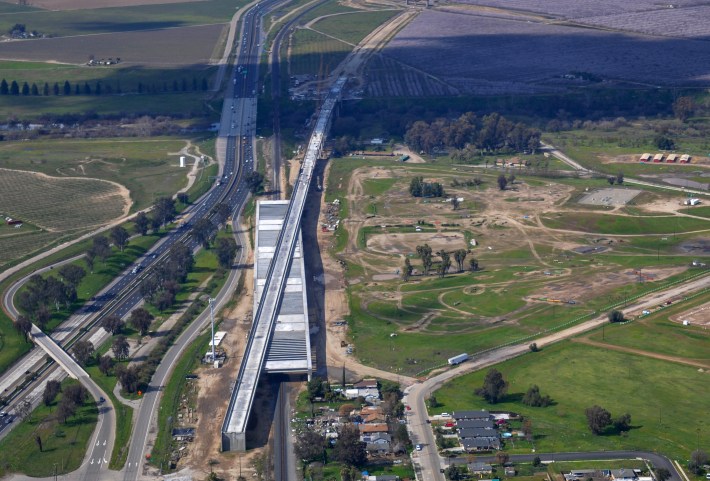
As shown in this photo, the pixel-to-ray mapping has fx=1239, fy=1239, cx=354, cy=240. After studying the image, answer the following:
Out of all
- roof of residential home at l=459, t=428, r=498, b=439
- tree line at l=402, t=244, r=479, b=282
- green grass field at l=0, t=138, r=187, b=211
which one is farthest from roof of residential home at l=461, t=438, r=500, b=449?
green grass field at l=0, t=138, r=187, b=211

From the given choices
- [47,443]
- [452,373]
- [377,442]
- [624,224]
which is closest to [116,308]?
[47,443]

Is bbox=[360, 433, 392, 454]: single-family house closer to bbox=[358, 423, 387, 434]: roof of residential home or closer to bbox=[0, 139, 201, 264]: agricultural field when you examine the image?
bbox=[358, 423, 387, 434]: roof of residential home

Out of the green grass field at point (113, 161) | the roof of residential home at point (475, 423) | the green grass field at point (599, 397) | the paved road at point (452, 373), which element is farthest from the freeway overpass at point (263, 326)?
the green grass field at point (113, 161)

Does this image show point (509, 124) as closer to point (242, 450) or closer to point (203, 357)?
point (203, 357)

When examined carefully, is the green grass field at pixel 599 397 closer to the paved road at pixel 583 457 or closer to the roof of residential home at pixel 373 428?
the paved road at pixel 583 457

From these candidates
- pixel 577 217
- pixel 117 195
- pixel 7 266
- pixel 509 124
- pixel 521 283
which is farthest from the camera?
pixel 509 124

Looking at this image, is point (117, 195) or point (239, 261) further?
point (117, 195)

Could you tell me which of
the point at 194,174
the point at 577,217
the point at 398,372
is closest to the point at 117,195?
the point at 194,174

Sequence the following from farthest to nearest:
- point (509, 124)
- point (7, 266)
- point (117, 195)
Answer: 1. point (509, 124)
2. point (117, 195)
3. point (7, 266)
